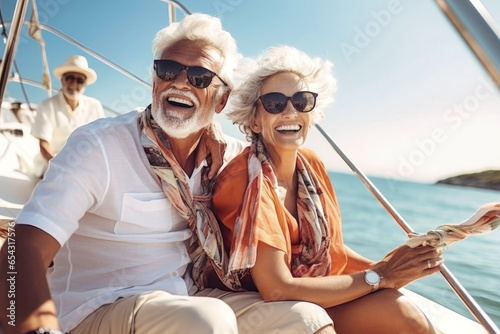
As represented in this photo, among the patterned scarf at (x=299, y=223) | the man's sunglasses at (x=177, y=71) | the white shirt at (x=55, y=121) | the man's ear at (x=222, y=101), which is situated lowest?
the patterned scarf at (x=299, y=223)

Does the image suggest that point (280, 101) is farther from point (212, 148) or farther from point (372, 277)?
point (372, 277)

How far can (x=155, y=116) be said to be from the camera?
1.43 meters

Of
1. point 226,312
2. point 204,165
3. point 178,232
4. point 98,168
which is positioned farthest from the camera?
point 204,165

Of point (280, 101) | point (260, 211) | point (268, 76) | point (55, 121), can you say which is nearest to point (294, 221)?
point (260, 211)

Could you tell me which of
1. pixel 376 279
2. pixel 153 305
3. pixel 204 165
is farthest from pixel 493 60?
pixel 204 165

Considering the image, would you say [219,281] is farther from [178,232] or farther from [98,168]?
[98,168]

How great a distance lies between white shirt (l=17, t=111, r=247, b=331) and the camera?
119 cm

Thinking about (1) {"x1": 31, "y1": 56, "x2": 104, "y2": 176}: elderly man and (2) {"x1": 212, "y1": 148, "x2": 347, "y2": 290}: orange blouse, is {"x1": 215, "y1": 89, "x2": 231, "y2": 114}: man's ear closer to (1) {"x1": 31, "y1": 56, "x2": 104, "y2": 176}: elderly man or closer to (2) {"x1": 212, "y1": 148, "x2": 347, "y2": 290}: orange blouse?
(2) {"x1": 212, "y1": 148, "x2": 347, "y2": 290}: orange blouse

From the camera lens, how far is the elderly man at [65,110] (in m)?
3.70

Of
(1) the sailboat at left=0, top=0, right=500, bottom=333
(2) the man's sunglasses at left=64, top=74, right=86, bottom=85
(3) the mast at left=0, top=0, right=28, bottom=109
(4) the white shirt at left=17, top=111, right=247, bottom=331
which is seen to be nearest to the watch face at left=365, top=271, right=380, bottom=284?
(1) the sailboat at left=0, top=0, right=500, bottom=333

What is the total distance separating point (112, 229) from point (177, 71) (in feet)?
1.76

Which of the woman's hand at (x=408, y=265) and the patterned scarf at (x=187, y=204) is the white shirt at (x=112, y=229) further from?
the woman's hand at (x=408, y=265)

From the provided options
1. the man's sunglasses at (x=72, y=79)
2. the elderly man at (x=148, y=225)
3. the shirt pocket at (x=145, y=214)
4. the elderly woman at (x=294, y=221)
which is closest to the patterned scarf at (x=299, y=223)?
the elderly woman at (x=294, y=221)

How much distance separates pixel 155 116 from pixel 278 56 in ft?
1.61
